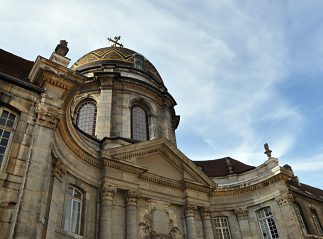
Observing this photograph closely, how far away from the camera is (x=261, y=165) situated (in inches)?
722

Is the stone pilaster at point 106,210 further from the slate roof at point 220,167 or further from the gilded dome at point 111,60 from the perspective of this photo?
the gilded dome at point 111,60

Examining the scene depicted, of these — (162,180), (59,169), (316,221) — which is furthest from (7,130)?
(316,221)

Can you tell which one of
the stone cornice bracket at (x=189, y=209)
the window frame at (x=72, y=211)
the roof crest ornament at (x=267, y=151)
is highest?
the roof crest ornament at (x=267, y=151)

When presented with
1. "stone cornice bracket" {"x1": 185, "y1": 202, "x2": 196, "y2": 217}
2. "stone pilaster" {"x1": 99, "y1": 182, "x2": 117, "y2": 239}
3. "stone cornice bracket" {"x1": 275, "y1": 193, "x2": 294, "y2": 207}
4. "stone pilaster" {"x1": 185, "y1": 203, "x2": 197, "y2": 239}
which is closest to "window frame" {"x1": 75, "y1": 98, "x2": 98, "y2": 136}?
"stone pilaster" {"x1": 99, "y1": 182, "x2": 117, "y2": 239}

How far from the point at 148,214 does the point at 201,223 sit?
3.37 metres

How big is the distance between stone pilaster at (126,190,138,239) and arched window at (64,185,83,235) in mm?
2120

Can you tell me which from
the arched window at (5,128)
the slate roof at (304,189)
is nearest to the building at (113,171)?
the arched window at (5,128)

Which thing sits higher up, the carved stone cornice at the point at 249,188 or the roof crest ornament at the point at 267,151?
the roof crest ornament at the point at 267,151

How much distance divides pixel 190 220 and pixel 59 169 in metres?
7.46

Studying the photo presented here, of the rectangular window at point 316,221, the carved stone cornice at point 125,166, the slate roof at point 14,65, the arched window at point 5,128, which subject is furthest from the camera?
the rectangular window at point 316,221

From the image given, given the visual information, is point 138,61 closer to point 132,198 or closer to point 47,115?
point 132,198

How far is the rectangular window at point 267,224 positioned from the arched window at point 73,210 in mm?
10040

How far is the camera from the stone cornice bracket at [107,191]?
1303cm

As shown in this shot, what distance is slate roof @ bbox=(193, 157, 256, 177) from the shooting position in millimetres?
20094
